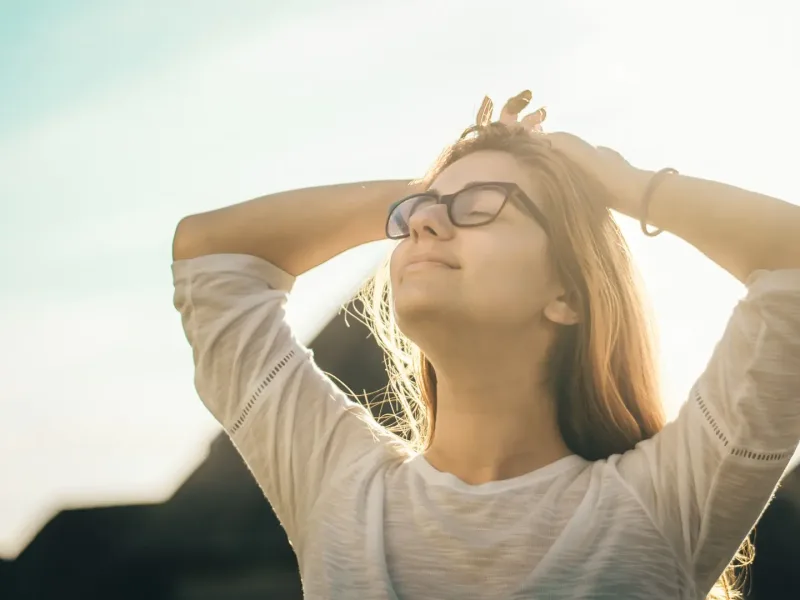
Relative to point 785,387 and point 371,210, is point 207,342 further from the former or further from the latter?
point 785,387

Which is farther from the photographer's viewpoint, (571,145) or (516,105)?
(516,105)

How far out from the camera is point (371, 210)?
95.5 inches

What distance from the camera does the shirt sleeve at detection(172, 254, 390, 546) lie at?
7.45ft

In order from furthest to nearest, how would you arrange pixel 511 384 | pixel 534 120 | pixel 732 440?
pixel 534 120, pixel 511 384, pixel 732 440

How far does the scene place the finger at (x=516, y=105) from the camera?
8.23 ft

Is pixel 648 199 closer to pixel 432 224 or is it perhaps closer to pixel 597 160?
pixel 597 160

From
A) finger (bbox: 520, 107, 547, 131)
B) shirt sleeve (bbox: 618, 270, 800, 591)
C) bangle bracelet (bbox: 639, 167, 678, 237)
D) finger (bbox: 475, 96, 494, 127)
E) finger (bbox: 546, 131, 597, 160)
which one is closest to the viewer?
shirt sleeve (bbox: 618, 270, 800, 591)

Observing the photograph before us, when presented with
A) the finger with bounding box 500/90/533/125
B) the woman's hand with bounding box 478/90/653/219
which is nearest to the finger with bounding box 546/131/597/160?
the woman's hand with bounding box 478/90/653/219

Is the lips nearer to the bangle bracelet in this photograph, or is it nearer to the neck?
the neck

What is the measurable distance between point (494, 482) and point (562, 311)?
42 cm

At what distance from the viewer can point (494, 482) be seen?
2139 mm

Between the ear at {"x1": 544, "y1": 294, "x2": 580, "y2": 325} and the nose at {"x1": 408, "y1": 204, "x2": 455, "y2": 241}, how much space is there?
29 centimetres

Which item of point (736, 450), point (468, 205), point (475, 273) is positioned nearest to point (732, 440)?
point (736, 450)

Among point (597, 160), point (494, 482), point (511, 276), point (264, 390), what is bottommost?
point (494, 482)
